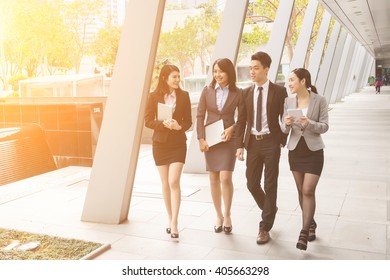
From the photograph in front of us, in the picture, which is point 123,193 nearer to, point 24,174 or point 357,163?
point 24,174

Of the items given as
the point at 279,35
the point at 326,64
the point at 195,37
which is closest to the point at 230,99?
the point at 279,35

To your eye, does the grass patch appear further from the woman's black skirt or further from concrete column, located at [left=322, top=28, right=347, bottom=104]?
concrete column, located at [left=322, top=28, right=347, bottom=104]

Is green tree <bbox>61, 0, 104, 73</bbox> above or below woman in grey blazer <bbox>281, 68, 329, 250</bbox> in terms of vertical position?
above

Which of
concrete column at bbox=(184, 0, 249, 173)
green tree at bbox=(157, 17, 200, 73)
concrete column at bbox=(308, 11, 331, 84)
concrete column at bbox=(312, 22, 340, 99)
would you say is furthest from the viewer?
concrete column at bbox=(312, 22, 340, 99)

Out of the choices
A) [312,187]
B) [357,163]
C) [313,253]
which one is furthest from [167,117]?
[357,163]

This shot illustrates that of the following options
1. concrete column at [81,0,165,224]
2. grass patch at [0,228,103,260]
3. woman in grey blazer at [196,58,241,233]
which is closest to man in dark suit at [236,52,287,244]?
woman in grey blazer at [196,58,241,233]

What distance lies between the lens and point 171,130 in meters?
4.22

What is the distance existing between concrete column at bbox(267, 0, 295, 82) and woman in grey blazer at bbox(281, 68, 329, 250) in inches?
246

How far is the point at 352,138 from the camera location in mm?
11758

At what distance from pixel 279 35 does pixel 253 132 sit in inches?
264

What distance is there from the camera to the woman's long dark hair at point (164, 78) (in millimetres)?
4207

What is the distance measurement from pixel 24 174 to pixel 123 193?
458cm

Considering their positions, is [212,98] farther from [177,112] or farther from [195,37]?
[195,37]

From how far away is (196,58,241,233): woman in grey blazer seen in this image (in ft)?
13.6
